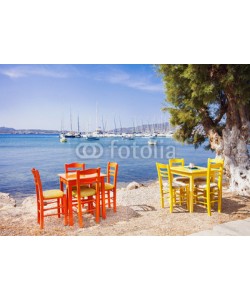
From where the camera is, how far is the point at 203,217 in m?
4.28

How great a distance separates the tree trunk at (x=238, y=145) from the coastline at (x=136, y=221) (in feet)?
1.29

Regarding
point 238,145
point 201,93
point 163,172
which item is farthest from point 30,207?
point 238,145

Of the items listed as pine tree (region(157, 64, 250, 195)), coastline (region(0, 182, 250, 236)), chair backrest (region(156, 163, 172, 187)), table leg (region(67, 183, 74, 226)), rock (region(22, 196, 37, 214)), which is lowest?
rock (region(22, 196, 37, 214))

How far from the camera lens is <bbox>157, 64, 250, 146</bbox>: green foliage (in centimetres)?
465

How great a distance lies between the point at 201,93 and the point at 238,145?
149 cm

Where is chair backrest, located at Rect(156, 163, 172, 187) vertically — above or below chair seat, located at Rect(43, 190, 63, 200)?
above

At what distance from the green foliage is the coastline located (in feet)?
6.70

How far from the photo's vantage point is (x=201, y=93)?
16.1ft

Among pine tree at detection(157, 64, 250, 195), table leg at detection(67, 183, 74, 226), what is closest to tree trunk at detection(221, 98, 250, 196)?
pine tree at detection(157, 64, 250, 195)

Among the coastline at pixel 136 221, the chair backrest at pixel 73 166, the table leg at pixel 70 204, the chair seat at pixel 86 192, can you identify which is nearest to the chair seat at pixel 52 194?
the table leg at pixel 70 204

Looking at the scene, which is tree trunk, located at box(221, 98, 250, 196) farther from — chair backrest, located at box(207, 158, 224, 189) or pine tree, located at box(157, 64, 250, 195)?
chair backrest, located at box(207, 158, 224, 189)
